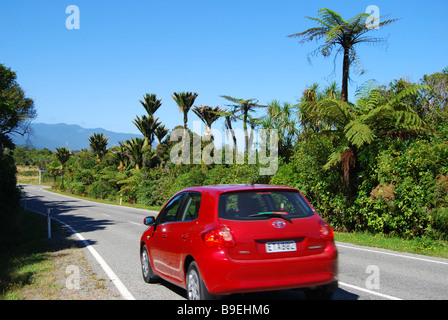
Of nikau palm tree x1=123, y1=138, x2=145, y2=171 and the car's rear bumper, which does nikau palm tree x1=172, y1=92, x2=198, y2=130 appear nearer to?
nikau palm tree x1=123, y1=138, x2=145, y2=171

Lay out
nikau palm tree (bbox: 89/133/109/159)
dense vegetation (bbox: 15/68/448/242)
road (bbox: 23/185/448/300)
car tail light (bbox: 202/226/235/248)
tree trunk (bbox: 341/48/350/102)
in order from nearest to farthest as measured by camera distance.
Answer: car tail light (bbox: 202/226/235/248)
road (bbox: 23/185/448/300)
dense vegetation (bbox: 15/68/448/242)
tree trunk (bbox: 341/48/350/102)
nikau palm tree (bbox: 89/133/109/159)

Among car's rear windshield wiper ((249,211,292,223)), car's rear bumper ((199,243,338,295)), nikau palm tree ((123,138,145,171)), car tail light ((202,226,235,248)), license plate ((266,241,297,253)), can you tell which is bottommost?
car's rear bumper ((199,243,338,295))

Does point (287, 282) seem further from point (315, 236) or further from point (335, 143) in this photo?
point (335, 143)

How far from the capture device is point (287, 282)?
4852mm

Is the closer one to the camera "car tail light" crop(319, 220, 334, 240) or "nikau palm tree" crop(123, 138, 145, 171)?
"car tail light" crop(319, 220, 334, 240)

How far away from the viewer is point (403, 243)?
12219 millimetres

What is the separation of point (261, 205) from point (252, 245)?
2.39ft

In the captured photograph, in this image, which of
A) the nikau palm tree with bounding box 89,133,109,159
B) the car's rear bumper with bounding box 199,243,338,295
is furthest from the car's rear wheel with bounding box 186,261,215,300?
the nikau palm tree with bounding box 89,133,109,159

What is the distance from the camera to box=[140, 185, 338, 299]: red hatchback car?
4781mm

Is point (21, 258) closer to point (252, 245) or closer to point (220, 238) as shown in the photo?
point (220, 238)

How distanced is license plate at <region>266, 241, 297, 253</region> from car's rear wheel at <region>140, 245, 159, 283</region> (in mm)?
2968

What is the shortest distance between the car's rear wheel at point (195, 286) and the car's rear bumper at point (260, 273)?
0.10 metres
